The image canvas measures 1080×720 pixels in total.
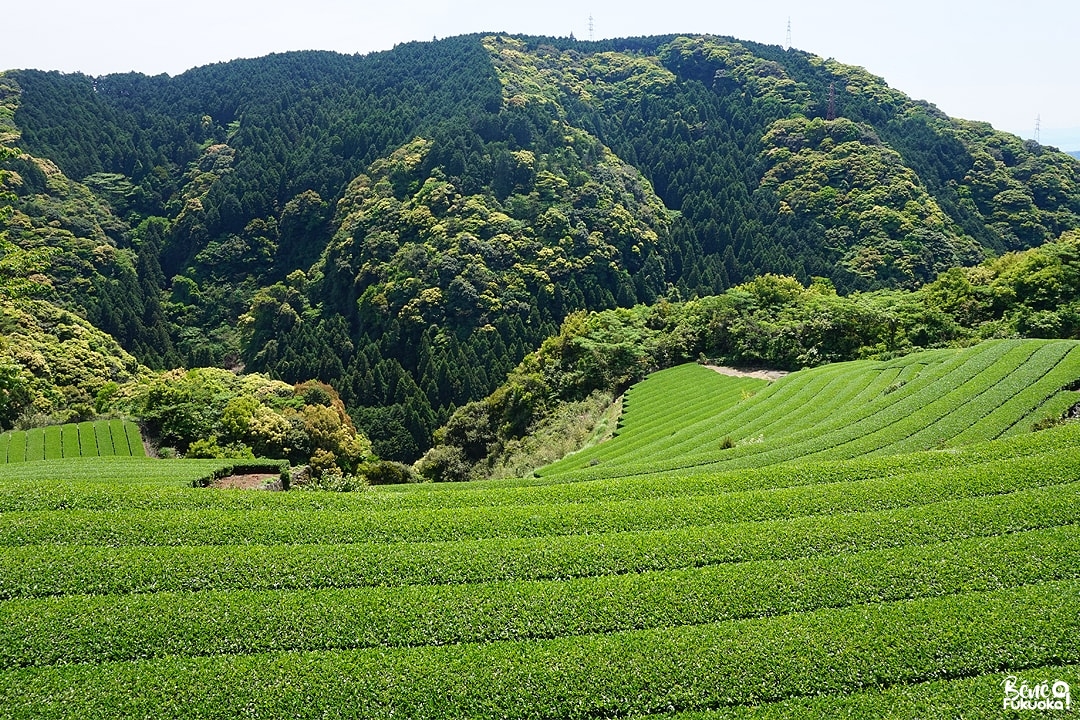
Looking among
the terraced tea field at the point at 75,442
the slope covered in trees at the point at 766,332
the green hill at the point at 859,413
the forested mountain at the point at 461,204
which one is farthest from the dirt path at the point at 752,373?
the terraced tea field at the point at 75,442

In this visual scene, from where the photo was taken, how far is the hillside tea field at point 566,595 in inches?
440

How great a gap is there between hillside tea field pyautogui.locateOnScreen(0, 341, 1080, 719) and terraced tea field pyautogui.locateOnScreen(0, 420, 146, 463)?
2991cm

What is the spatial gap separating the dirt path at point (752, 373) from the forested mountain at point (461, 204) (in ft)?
110

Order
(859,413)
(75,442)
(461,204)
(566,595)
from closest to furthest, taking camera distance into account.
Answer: (566,595), (859,413), (75,442), (461,204)

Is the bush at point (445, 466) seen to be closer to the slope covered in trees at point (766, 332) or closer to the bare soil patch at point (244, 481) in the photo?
the slope covered in trees at point (766, 332)

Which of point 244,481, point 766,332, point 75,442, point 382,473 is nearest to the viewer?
point 244,481

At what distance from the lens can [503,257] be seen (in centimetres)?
9694

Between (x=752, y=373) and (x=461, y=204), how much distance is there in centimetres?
6537

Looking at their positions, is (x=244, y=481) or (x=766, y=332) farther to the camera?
(x=766, y=332)

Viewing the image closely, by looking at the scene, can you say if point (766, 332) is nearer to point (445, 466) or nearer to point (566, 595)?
point (445, 466)

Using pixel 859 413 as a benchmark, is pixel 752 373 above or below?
above

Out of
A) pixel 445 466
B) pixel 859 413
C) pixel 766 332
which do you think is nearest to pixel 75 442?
pixel 445 466

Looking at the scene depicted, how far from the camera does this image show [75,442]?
4397 cm

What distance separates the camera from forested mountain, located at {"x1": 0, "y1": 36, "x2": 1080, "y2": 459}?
92625 millimetres
